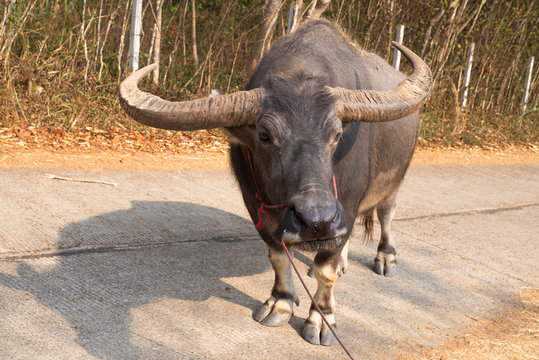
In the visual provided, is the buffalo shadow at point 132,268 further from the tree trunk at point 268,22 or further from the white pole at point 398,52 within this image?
the white pole at point 398,52

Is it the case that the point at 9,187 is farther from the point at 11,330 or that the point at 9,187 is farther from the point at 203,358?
the point at 203,358

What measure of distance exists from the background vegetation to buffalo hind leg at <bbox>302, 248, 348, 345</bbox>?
180 inches

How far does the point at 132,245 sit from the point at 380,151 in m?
1.97

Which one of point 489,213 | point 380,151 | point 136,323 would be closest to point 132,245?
point 136,323

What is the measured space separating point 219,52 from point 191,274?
20.0ft

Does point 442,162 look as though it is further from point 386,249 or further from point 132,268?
point 132,268

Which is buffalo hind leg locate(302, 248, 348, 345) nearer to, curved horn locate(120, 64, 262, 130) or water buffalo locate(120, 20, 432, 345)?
water buffalo locate(120, 20, 432, 345)

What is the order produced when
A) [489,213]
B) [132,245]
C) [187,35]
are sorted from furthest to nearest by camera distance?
[187,35] → [489,213] → [132,245]

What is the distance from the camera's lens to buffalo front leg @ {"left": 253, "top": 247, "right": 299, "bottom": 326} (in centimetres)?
359

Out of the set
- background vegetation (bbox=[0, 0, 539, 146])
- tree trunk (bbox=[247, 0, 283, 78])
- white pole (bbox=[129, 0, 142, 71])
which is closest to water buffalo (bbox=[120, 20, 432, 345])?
background vegetation (bbox=[0, 0, 539, 146])

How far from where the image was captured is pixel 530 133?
12.7m

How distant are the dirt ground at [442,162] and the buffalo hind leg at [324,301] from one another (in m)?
0.47

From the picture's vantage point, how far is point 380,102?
320 cm

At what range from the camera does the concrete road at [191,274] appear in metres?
3.23
